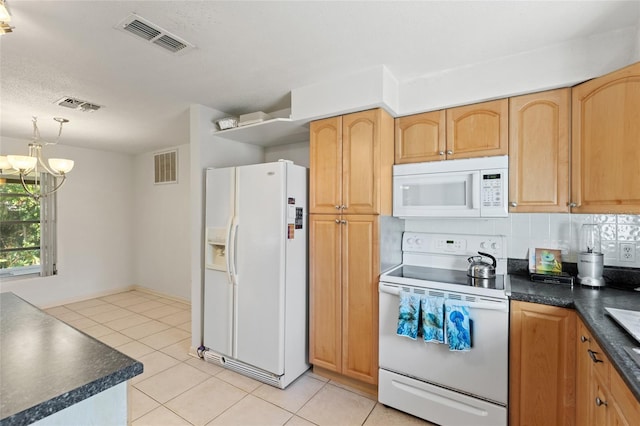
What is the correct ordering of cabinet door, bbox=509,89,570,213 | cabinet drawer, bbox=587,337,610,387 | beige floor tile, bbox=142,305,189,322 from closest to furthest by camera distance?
1. cabinet drawer, bbox=587,337,610,387
2. cabinet door, bbox=509,89,570,213
3. beige floor tile, bbox=142,305,189,322

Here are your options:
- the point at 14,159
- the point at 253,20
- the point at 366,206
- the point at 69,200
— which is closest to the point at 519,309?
the point at 366,206

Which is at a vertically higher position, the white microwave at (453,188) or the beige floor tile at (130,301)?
the white microwave at (453,188)

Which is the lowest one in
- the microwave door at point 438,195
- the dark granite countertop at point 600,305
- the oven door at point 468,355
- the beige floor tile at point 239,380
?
the beige floor tile at point 239,380

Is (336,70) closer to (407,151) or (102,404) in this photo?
(407,151)

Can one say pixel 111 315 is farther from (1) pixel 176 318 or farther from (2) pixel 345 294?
(2) pixel 345 294

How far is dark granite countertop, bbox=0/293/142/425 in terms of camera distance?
Result: 28.4 inches

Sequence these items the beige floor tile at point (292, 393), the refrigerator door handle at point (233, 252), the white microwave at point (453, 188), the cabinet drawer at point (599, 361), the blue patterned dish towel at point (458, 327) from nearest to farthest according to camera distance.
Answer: the cabinet drawer at point (599, 361) → the blue patterned dish towel at point (458, 327) → the white microwave at point (453, 188) → the beige floor tile at point (292, 393) → the refrigerator door handle at point (233, 252)

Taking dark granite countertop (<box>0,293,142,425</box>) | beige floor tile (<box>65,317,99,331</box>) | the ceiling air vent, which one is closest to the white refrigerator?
dark granite countertop (<box>0,293,142,425</box>)

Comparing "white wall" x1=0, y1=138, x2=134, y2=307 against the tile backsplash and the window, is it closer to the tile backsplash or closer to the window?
the window

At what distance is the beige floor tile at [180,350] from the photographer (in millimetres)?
2910

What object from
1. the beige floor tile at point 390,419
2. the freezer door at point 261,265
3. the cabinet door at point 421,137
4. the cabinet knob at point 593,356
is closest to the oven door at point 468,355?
the beige floor tile at point 390,419

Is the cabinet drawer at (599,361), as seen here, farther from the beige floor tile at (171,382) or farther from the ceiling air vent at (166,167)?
the ceiling air vent at (166,167)

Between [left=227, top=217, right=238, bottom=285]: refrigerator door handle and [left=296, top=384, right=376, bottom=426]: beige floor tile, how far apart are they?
43.8 inches

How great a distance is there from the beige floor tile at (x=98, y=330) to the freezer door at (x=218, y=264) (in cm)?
158
